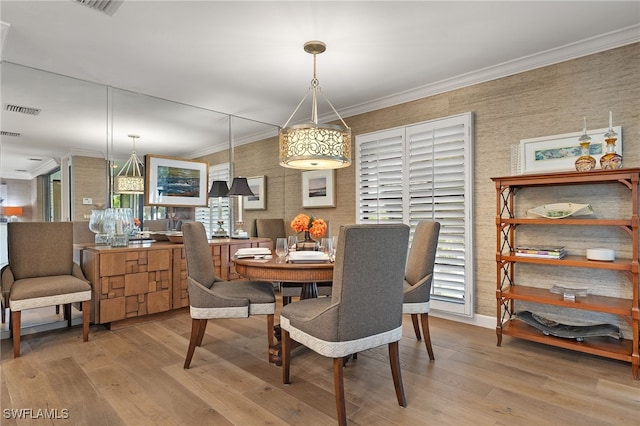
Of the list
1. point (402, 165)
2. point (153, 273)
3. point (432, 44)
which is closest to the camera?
point (432, 44)

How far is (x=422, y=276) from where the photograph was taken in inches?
103

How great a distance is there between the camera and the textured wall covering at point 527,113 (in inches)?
103

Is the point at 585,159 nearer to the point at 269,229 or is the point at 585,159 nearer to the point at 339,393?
the point at 339,393

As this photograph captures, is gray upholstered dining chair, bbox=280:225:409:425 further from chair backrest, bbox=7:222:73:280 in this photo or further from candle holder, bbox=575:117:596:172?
chair backrest, bbox=7:222:73:280

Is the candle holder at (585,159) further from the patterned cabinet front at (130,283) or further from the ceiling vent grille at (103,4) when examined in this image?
the patterned cabinet front at (130,283)

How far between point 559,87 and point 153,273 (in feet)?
13.8

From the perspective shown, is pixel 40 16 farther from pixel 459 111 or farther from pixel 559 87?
pixel 559 87

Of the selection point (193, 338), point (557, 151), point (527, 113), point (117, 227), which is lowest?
point (193, 338)

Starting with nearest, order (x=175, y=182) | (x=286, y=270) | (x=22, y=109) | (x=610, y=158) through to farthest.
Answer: (x=286, y=270)
(x=610, y=158)
(x=22, y=109)
(x=175, y=182)

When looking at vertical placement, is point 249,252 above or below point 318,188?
below

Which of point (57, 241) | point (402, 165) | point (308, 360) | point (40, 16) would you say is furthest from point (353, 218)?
point (40, 16)

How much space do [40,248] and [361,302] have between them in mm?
3106

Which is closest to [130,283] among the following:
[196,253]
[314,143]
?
[196,253]

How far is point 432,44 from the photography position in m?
2.78
